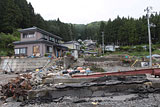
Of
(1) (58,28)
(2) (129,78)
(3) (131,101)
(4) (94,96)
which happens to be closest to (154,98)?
(3) (131,101)

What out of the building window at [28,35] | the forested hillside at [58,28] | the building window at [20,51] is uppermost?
the forested hillside at [58,28]

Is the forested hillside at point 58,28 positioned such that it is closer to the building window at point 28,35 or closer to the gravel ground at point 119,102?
the building window at point 28,35

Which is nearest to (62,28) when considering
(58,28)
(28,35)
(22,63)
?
(58,28)

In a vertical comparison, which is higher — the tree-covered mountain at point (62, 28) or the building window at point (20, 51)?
the tree-covered mountain at point (62, 28)

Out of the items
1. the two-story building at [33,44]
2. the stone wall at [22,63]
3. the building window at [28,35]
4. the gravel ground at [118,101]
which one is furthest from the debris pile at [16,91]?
the building window at [28,35]

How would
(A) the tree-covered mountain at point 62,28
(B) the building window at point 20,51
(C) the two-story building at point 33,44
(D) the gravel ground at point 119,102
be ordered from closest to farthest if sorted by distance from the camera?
(D) the gravel ground at point 119,102
(C) the two-story building at point 33,44
(B) the building window at point 20,51
(A) the tree-covered mountain at point 62,28

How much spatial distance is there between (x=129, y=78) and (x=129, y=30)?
40.7 metres

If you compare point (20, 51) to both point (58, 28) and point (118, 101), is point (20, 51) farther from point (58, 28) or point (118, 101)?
point (58, 28)

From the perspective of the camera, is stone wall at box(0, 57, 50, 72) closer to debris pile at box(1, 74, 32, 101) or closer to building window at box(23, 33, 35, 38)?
building window at box(23, 33, 35, 38)

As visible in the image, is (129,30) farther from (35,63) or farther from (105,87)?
(105,87)

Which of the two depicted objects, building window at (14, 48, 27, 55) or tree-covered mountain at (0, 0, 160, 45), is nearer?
building window at (14, 48, 27, 55)

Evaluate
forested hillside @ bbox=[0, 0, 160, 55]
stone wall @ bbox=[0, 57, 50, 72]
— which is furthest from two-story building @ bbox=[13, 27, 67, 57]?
forested hillside @ bbox=[0, 0, 160, 55]

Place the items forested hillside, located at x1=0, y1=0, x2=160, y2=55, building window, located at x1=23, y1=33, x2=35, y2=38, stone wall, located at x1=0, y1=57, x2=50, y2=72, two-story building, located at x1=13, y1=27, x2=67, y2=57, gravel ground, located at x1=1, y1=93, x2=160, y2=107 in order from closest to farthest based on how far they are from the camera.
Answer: gravel ground, located at x1=1, y1=93, x2=160, y2=107
stone wall, located at x1=0, y1=57, x2=50, y2=72
two-story building, located at x1=13, y1=27, x2=67, y2=57
building window, located at x1=23, y1=33, x2=35, y2=38
forested hillside, located at x1=0, y1=0, x2=160, y2=55

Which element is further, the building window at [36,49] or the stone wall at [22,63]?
the building window at [36,49]
